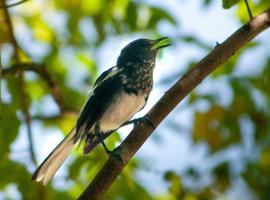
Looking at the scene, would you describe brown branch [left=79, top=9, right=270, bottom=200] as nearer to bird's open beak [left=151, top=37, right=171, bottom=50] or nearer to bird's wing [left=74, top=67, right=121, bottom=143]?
bird's wing [left=74, top=67, right=121, bottom=143]

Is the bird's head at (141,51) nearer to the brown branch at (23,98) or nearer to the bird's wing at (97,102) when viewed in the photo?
the bird's wing at (97,102)

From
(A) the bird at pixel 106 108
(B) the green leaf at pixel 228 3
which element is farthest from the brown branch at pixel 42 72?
(B) the green leaf at pixel 228 3

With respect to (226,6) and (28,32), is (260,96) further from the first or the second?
(28,32)

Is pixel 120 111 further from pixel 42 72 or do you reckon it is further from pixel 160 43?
pixel 160 43

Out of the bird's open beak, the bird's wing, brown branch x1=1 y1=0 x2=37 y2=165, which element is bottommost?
the bird's wing

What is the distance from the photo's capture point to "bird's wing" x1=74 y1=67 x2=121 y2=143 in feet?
12.0

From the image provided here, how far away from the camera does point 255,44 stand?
4.68 metres

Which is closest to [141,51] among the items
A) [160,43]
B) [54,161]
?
[160,43]

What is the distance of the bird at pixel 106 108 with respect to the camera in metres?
3.63

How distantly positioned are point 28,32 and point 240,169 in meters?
2.93

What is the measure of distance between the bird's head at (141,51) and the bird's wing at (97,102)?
37cm

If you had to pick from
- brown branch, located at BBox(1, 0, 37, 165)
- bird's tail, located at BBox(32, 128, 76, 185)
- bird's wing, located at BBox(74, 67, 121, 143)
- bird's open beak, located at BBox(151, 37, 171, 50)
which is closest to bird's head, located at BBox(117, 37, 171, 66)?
bird's open beak, located at BBox(151, 37, 171, 50)

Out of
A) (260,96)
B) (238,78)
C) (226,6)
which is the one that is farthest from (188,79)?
(260,96)

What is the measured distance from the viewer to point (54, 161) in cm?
361
